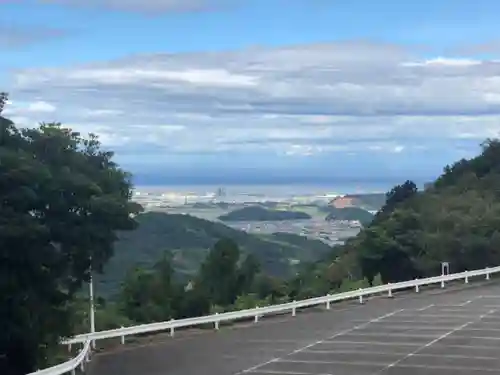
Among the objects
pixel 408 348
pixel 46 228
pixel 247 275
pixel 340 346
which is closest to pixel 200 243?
pixel 247 275

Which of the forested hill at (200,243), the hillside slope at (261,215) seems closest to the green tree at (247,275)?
the forested hill at (200,243)

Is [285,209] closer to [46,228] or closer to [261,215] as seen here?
[261,215]

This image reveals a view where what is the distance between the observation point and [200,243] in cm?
8738

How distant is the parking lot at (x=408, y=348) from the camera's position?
20.2m

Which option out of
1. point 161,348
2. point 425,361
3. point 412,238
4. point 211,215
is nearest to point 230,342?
point 161,348

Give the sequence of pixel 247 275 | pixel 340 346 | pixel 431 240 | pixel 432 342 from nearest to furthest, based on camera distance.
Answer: pixel 340 346 → pixel 432 342 → pixel 247 275 → pixel 431 240

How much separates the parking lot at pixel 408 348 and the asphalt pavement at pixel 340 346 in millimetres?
19

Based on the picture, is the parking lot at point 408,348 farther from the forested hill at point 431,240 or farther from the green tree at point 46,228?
the forested hill at point 431,240

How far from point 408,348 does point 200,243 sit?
64.9 meters

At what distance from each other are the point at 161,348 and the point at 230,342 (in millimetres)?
1917

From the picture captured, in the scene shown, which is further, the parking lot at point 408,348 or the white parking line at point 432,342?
the white parking line at point 432,342

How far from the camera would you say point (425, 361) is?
68.9ft

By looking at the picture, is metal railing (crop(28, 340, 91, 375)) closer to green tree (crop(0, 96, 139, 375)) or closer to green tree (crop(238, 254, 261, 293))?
green tree (crop(0, 96, 139, 375))

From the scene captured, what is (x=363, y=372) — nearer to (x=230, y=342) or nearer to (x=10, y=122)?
(x=230, y=342)
